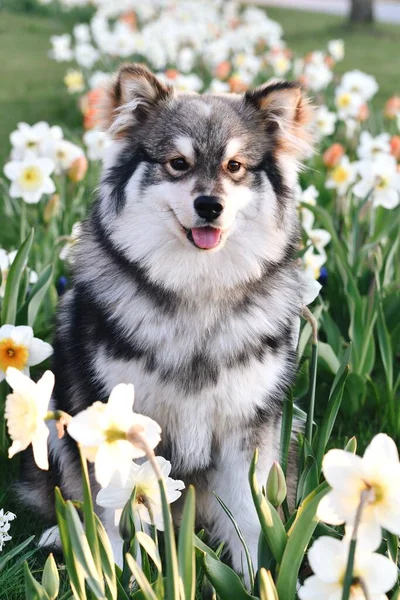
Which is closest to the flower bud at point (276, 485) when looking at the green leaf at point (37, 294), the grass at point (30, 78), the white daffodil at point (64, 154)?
the green leaf at point (37, 294)

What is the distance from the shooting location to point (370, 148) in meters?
4.29

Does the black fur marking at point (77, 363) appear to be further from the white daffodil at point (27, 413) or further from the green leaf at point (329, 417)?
the white daffodil at point (27, 413)

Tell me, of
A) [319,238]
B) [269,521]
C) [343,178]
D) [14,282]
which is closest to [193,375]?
[269,521]

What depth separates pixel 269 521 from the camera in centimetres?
180

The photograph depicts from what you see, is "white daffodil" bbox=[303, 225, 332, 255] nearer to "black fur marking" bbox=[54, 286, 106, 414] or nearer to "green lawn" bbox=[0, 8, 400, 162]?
"black fur marking" bbox=[54, 286, 106, 414]

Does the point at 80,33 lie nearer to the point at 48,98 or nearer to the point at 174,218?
the point at 48,98

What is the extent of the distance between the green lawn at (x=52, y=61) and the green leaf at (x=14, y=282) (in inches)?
179

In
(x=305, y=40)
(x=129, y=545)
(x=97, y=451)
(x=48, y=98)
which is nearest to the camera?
(x=97, y=451)

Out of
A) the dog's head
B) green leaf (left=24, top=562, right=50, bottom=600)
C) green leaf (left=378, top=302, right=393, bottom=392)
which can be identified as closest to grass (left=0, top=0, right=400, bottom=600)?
green leaf (left=378, top=302, right=393, bottom=392)

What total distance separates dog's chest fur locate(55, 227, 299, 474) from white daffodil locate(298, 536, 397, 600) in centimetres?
96

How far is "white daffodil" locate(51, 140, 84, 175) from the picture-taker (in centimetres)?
384

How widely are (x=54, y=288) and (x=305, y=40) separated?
Result: 10940mm

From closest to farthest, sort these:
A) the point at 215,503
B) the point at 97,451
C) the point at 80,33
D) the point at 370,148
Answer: the point at 97,451
the point at 215,503
the point at 370,148
the point at 80,33

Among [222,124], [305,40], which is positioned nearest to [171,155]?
[222,124]
